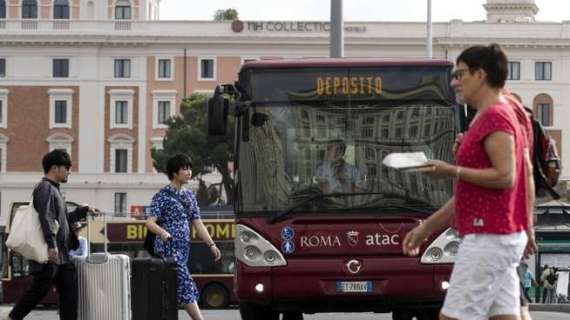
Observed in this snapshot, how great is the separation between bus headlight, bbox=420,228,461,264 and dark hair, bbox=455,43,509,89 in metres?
7.33

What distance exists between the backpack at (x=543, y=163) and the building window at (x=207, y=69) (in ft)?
333

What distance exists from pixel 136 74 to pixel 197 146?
1744 centimetres

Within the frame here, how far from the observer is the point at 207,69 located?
112 m

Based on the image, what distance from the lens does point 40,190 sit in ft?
46.8

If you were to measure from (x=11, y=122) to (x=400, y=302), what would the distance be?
9572 centimetres

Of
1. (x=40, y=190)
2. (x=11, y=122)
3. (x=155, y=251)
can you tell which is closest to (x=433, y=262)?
(x=155, y=251)

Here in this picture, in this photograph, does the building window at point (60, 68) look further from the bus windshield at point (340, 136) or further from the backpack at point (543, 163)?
the backpack at point (543, 163)

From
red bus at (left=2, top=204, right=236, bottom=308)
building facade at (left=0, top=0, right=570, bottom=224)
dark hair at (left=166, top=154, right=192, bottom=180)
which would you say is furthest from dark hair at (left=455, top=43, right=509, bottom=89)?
building facade at (left=0, top=0, right=570, bottom=224)

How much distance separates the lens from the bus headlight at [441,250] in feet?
51.4

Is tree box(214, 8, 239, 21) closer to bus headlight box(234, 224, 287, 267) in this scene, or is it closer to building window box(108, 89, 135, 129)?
building window box(108, 89, 135, 129)

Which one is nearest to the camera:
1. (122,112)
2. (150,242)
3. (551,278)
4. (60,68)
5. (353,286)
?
(150,242)

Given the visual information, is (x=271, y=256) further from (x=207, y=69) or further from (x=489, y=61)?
(x=207, y=69)

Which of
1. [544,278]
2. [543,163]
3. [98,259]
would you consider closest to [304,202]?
[98,259]

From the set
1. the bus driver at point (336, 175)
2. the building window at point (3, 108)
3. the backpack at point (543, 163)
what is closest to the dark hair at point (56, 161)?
the bus driver at point (336, 175)
